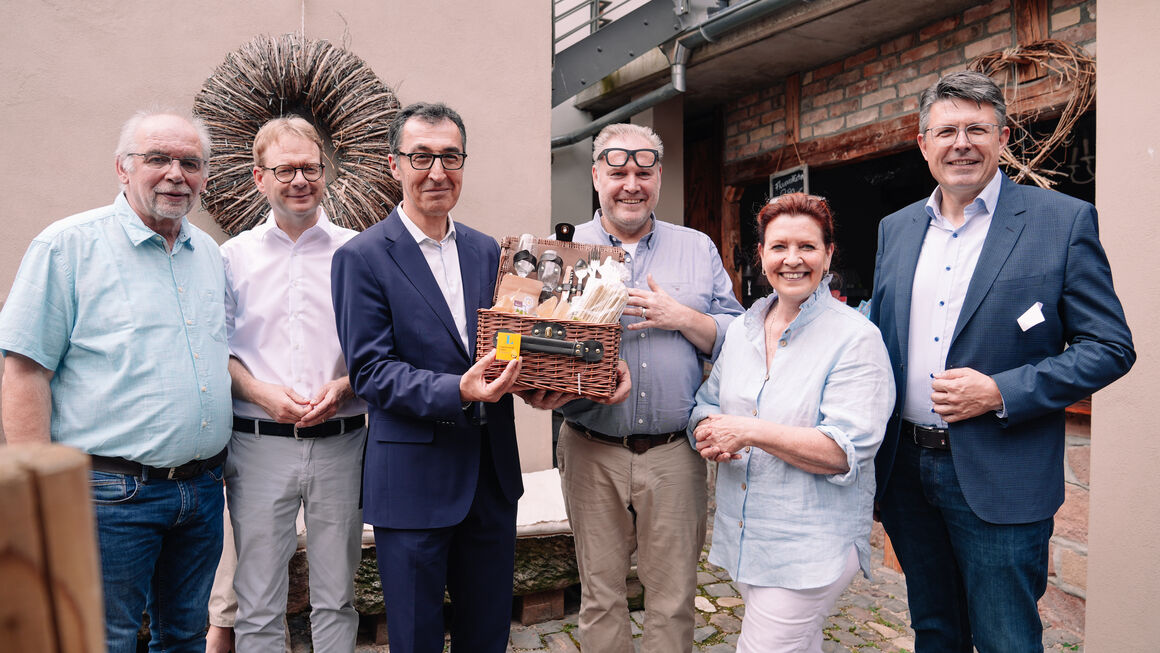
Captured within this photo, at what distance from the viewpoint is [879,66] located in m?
5.43

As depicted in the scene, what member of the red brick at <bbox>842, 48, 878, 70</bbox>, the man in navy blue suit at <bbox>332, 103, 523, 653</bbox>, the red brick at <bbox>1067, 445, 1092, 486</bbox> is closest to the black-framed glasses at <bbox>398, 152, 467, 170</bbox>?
the man in navy blue suit at <bbox>332, 103, 523, 653</bbox>

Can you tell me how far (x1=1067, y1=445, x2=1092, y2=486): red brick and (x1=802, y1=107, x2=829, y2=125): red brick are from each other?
127 inches

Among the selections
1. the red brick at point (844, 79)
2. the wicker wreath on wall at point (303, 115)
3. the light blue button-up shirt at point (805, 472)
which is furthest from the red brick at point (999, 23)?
the wicker wreath on wall at point (303, 115)

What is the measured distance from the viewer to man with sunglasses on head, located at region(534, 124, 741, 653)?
2.67 metres

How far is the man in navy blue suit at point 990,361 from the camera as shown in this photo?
6.86 feet

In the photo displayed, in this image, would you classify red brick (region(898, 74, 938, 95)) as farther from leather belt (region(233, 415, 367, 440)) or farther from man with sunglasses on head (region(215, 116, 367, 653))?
leather belt (region(233, 415, 367, 440))

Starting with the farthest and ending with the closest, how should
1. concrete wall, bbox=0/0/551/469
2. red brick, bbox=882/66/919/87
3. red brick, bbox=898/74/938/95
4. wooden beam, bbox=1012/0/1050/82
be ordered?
red brick, bbox=882/66/919/87
red brick, bbox=898/74/938/95
wooden beam, bbox=1012/0/1050/82
concrete wall, bbox=0/0/551/469

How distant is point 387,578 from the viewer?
7.59ft

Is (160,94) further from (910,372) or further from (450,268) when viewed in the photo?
(910,372)

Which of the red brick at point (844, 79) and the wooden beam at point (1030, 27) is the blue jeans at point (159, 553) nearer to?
the wooden beam at point (1030, 27)

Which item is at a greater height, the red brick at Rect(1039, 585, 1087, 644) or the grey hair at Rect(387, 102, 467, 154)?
the grey hair at Rect(387, 102, 467, 154)

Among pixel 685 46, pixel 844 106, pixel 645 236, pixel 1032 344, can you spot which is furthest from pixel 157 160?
pixel 844 106

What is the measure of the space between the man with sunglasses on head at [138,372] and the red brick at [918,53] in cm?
477

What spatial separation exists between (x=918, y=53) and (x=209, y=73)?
4646 mm
